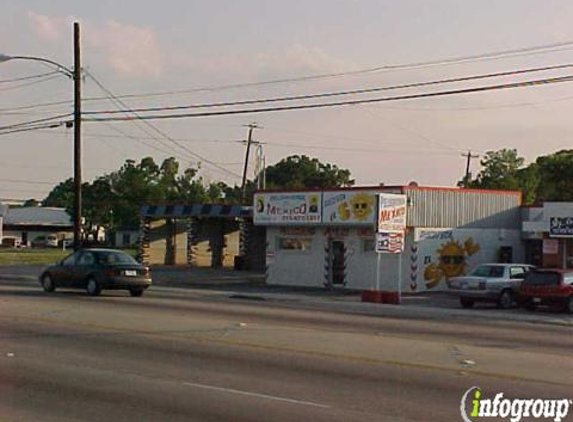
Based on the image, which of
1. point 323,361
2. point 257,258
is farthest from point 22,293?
point 257,258

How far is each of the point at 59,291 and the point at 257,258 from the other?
1113 inches

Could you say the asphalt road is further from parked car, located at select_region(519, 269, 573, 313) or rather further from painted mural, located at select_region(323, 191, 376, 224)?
Answer: painted mural, located at select_region(323, 191, 376, 224)

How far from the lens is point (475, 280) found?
113 feet

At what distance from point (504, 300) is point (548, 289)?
7.72 ft

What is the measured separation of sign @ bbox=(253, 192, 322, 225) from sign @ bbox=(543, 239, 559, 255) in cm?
968

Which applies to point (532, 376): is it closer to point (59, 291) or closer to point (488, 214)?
point (59, 291)

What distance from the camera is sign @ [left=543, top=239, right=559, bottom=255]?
4350 centimetres

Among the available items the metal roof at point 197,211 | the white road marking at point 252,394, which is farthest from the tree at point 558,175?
the white road marking at point 252,394

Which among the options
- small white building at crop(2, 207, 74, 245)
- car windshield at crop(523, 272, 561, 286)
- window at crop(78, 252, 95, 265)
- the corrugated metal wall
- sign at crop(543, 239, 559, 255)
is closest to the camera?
car windshield at crop(523, 272, 561, 286)

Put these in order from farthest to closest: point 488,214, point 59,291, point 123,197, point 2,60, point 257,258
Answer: point 123,197 → point 257,258 → point 488,214 → point 2,60 → point 59,291

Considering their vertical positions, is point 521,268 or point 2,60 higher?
point 2,60

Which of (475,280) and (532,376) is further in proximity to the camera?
(475,280)

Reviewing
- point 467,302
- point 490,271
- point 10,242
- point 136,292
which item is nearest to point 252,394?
point 136,292

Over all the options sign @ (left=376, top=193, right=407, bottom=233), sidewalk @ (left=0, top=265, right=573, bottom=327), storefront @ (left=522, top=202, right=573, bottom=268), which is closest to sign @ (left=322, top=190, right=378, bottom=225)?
sidewalk @ (left=0, top=265, right=573, bottom=327)
